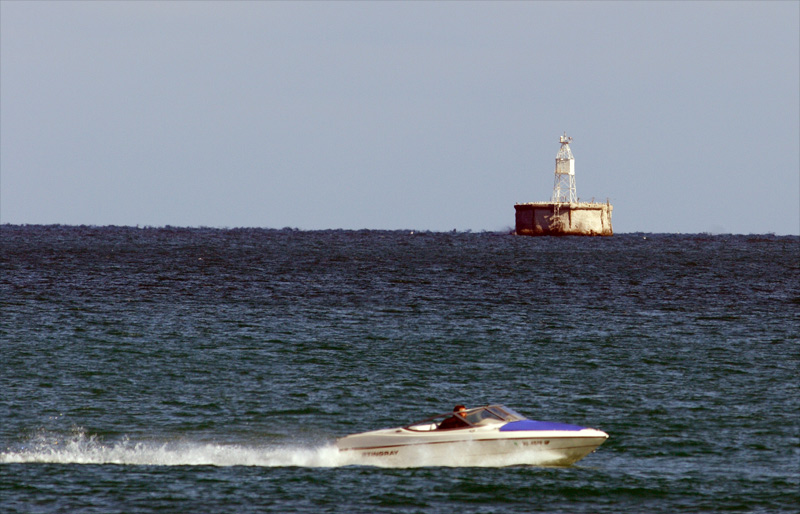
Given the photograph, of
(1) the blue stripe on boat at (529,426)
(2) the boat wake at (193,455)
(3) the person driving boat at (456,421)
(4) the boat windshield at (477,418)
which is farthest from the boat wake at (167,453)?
(1) the blue stripe on boat at (529,426)

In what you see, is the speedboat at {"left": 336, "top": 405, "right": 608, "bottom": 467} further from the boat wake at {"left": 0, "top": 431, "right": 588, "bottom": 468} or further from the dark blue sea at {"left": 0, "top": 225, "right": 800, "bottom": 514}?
the dark blue sea at {"left": 0, "top": 225, "right": 800, "bottom": 514}

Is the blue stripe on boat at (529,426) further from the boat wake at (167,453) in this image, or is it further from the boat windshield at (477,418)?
the boat wake at (167,453)

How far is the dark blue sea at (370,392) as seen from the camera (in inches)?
1028

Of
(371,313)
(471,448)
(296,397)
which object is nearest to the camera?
(471,448)

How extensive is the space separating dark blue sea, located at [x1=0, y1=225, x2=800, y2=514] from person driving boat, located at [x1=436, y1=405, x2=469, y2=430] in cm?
114

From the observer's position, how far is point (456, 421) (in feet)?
93.6

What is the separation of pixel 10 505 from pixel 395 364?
23095 mm

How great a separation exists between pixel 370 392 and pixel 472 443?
36.9 ft

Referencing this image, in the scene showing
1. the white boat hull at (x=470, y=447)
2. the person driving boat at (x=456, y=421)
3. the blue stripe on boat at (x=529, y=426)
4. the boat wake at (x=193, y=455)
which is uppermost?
the person driving boat at (x=456, y=421)

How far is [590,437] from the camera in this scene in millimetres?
28531

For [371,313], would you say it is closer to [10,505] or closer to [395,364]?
[395,364]

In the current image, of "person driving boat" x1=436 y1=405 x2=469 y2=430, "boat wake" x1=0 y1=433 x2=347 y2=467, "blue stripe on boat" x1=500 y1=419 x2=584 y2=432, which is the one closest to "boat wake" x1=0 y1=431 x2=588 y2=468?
"boat wake" x1=0 y1=433 x2=347 y2=467

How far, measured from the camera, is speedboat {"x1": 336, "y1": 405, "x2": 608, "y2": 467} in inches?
1119

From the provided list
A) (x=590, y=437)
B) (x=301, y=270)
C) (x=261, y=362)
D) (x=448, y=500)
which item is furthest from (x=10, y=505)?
(x=301, y=270)
